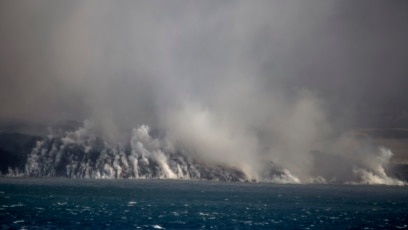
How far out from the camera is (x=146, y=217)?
4993 inches

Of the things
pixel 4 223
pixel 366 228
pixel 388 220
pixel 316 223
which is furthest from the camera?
pixel 388 220

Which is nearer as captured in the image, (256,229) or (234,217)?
(256,229)

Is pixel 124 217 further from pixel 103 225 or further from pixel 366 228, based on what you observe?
pixel 366 228

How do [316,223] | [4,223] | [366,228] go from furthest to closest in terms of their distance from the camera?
[316,223] < [366,228] < [4,223]

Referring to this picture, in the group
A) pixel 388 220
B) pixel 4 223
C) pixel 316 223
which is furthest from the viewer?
pixel 388 220

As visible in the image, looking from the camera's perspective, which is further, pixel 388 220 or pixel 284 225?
pixel 388 220

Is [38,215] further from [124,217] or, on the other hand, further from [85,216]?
[124,217]

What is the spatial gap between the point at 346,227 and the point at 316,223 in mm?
10290

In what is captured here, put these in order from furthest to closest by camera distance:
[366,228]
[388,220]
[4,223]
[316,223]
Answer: [388,220] < [316,223] < [366,228] < [4,223]

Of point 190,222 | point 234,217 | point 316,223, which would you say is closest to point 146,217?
point 190,222

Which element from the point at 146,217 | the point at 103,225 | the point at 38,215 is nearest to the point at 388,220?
the point at 146,217

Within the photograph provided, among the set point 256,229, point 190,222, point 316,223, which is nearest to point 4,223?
point 190,222

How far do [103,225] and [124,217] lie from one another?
67.0ft

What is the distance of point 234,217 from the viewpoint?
438 feet
